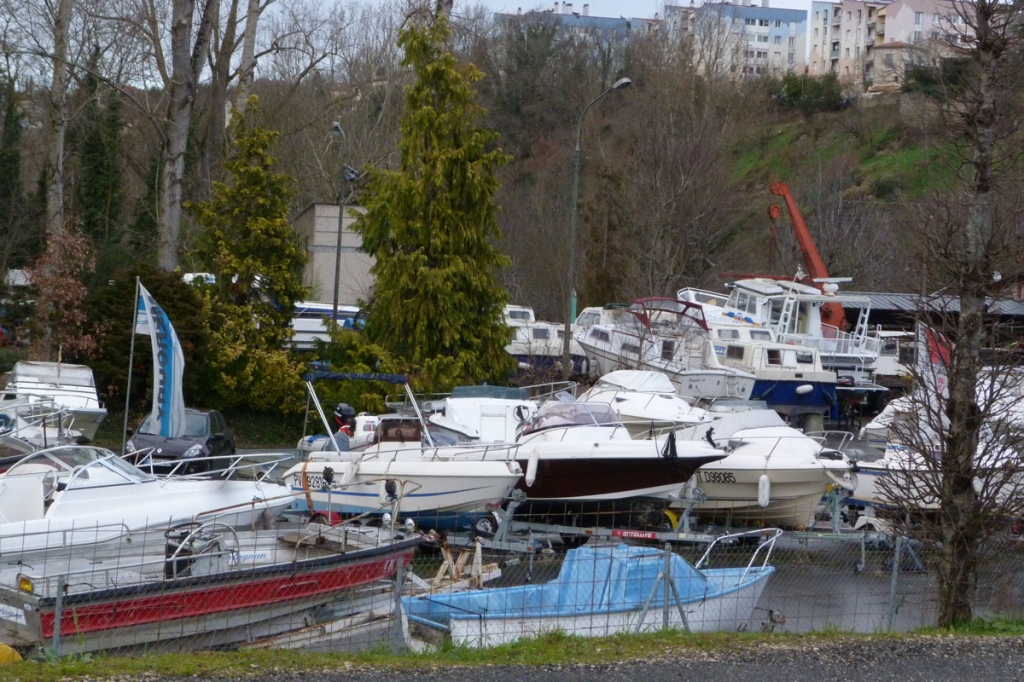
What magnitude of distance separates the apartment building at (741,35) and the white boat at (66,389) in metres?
46.3

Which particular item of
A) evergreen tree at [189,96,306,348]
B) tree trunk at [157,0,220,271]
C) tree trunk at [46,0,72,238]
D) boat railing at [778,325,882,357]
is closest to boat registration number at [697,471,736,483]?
evergreen tree at [189,96,306,348]

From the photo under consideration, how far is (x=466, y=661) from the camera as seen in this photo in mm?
8617

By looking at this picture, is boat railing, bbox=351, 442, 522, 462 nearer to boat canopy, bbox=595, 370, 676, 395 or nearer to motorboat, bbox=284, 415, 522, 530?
motorboat, bbox=284, 415, 522, 530

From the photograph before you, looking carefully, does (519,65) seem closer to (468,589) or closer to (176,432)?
(176,432)

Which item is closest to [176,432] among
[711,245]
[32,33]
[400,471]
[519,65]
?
[400,471]

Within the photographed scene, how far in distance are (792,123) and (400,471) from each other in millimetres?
67679

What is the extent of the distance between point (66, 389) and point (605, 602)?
15263 millimetres

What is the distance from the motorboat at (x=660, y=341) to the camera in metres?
32.0

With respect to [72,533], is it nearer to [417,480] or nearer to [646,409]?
[417,480]

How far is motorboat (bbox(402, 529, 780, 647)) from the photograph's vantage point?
33.3 feet

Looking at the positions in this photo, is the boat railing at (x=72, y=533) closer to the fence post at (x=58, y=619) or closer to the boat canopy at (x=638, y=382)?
the fence post at (x=58, y=619)

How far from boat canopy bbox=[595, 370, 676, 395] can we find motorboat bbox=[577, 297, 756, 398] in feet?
20.2

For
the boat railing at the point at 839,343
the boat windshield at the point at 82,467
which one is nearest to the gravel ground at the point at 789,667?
the boat windshield at the point at 82,467

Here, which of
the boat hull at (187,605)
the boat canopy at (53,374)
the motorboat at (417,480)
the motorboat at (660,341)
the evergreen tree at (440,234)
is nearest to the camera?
the boat hull at (187,605)
